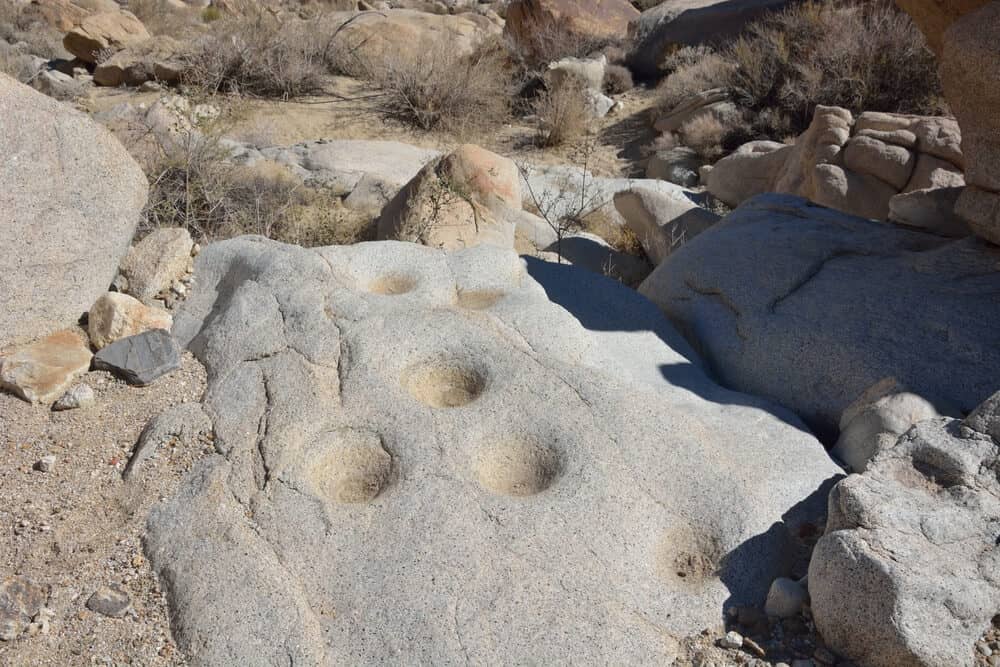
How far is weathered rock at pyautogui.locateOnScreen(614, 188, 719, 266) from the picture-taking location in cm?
616

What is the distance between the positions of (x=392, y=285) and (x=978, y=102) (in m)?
2.65

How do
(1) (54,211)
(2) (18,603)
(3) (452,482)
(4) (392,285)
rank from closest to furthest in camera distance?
1. (2) (18,603)
2. (3) (452,482)
3. (1) (54,211)
4. (4) (392,285)

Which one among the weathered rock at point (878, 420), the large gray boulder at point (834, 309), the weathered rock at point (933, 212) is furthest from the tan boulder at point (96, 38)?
the weathered rock at point (878, 420)

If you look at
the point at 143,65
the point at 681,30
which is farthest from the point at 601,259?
the point at 681,30

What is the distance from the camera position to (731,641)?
2.33 m

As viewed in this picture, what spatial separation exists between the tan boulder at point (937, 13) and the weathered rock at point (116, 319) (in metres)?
3.68

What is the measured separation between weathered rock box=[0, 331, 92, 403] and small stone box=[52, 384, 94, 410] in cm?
5

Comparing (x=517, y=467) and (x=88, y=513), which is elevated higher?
(x=517, y=467)

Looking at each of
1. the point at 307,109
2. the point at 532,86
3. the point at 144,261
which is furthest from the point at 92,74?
the point at 144,261

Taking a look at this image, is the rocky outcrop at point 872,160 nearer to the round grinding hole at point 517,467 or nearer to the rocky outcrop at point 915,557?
the rocky outcrop at point 915,557

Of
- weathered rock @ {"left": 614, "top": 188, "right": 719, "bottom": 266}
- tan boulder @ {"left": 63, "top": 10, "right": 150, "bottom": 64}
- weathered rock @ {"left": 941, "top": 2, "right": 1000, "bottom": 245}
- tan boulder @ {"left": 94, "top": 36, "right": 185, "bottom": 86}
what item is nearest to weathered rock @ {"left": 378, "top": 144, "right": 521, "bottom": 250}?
weathered rock @ {"left": 614, "top": 188, "right": 719, "bottom": 266}

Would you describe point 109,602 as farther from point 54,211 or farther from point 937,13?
point 937,13

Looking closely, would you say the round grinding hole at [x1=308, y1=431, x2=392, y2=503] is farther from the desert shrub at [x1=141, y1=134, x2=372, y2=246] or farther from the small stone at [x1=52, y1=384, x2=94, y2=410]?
the desert shrub at [x1=141, y1=134, x2=372, y2=246]

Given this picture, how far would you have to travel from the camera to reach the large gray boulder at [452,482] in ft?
7.60
